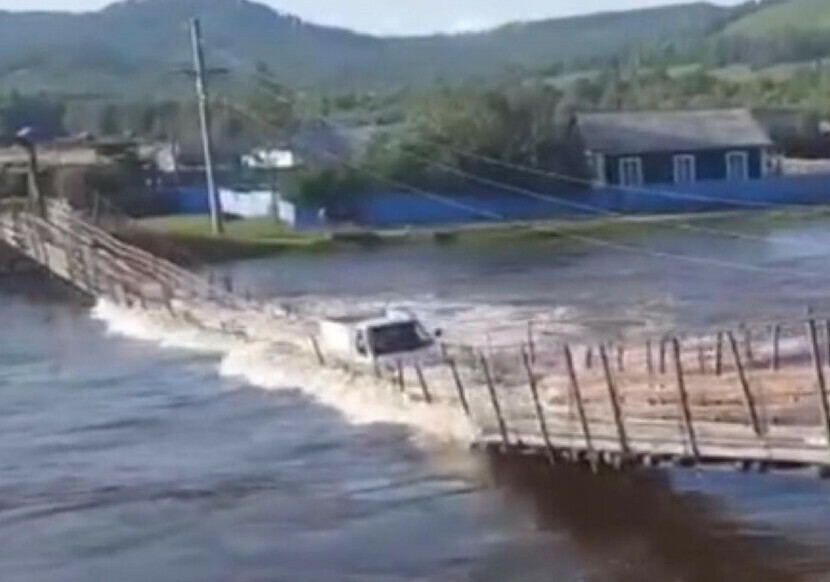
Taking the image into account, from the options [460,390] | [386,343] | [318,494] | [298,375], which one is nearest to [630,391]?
[460,390]

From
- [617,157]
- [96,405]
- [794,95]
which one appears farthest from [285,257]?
[794,95]

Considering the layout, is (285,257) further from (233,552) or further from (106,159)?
(233,552)

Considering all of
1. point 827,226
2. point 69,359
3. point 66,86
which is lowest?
point 66,86

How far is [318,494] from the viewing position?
30672mm

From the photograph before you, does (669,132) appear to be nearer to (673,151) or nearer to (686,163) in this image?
(673,151)

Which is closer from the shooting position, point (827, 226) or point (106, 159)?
point (827, 226)

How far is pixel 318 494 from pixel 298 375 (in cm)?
874

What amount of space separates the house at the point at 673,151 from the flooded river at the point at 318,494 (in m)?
25.9

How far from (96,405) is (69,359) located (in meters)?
6.50

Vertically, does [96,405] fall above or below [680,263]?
above

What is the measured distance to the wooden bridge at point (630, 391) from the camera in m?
25.7

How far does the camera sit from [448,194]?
71.6 metres

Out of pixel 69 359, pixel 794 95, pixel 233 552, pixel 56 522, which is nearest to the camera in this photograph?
pixel 233 552

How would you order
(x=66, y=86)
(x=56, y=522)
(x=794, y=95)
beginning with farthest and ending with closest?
(x=66, y=86) < (x=794, y=95) < (x=56, y=522)
